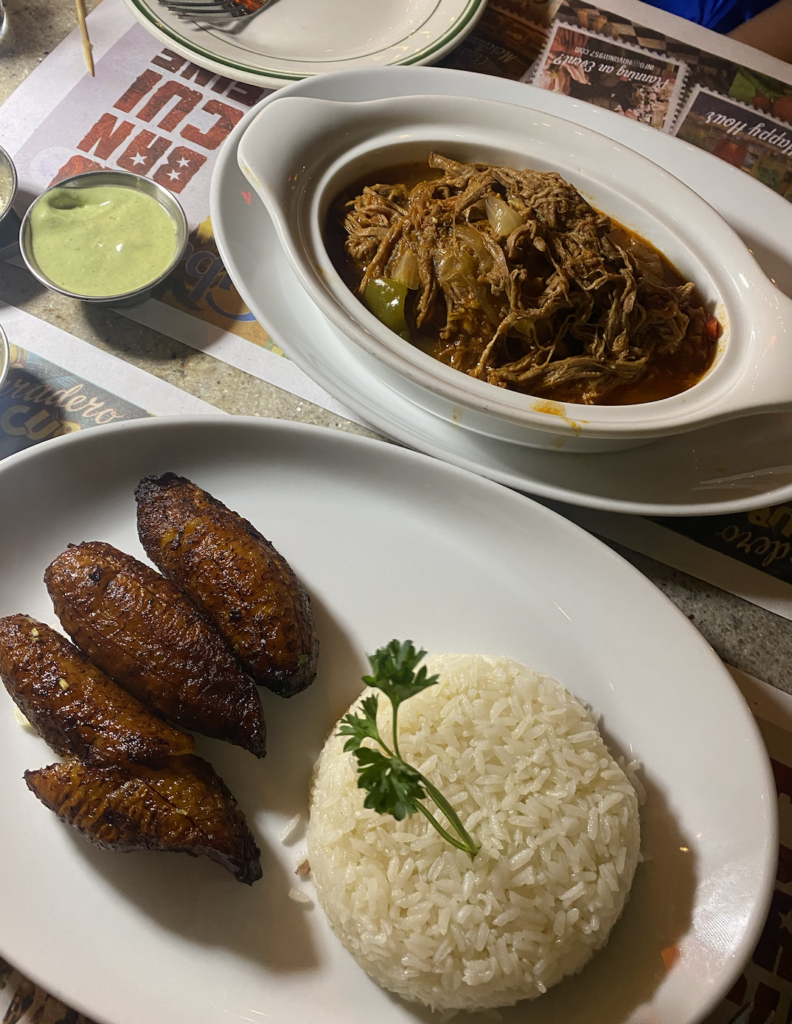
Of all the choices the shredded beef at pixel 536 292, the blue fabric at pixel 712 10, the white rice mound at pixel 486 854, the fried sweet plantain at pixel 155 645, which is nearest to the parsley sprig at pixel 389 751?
the white rice mound at pixel 486 854

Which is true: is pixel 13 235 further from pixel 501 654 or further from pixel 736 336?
pixel 736 336

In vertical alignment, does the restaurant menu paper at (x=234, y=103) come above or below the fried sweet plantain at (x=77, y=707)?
above

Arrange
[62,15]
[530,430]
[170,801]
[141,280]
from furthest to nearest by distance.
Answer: [62,15] → [141,280] → [530,430] → [170,801]

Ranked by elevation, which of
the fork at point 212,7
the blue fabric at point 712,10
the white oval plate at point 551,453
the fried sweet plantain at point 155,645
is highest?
the blue fabric at point 712,10

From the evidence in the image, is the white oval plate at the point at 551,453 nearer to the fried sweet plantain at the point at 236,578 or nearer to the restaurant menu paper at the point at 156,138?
the restaurant menu paper at the point at 156,138

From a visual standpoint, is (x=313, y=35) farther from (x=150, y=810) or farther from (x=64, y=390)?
(x=150, y=810)

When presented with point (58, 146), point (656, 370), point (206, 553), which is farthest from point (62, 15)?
point (656, 370)

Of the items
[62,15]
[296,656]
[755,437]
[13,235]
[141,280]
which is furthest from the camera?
[62,15]

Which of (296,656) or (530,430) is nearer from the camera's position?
(296,656)
